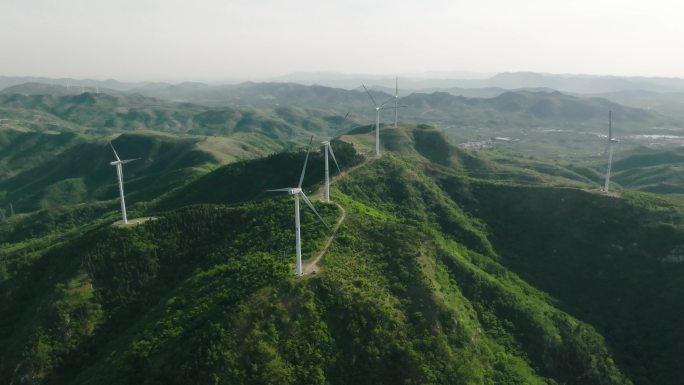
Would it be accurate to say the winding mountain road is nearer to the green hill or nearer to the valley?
the valley

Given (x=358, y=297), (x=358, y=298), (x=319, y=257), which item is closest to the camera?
(x=358, y=298)

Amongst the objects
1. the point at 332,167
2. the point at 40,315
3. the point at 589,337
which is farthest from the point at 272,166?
the point at 589,337

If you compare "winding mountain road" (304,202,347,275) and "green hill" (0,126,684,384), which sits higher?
"winding mountain road" (304,202,347,275)

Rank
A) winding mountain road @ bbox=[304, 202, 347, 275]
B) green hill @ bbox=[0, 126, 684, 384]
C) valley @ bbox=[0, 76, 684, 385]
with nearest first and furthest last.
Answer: green hill @ bbox=[0, 126, 684, 384]
valley @ bbox=[0, 76, 684, 385]
winding mountain road @ bbox=[304, 202, 347, 275]

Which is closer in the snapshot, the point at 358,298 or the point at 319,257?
the point at 358,298

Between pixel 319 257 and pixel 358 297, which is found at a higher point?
pixel 319 257

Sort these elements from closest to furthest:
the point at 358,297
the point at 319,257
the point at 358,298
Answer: the point at 358,298 < the point at 358,297 < the point at 319,257

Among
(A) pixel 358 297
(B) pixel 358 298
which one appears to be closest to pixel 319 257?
(A) pixel 358 297

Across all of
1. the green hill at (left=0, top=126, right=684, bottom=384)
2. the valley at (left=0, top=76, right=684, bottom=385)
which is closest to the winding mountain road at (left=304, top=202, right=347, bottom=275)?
the valley at (left=0, top=76, right=684, bottom=385)

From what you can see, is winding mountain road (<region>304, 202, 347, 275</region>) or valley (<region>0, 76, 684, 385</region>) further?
winding mountain road (<region>304, 202, 347, 275</region>)

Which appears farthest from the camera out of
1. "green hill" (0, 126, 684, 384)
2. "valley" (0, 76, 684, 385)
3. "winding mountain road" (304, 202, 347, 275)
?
"winding mountain road" (304, 202, 347, 275)

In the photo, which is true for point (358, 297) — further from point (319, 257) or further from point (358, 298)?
point (319, 257)
